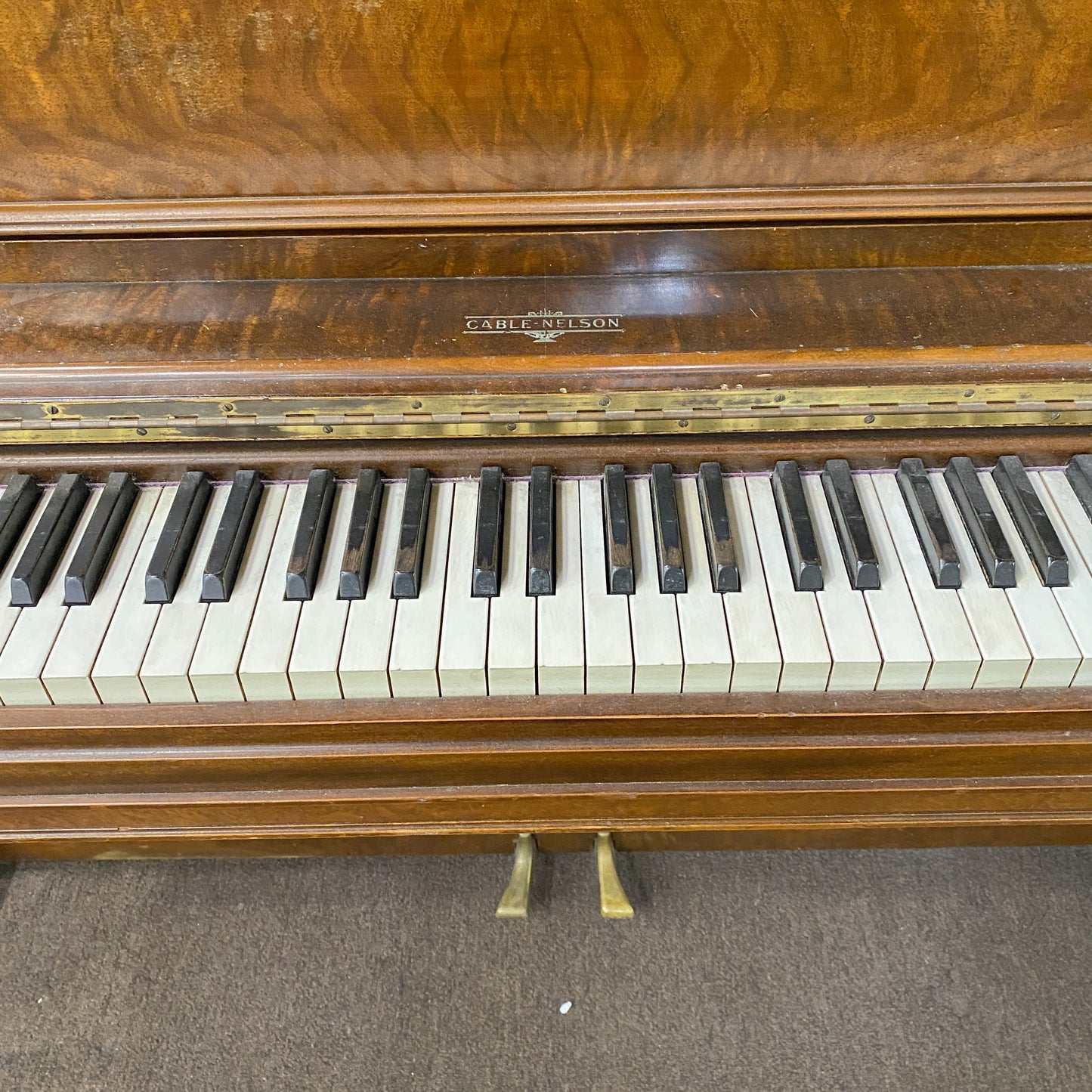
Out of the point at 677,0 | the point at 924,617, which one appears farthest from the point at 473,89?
the point at 924,617

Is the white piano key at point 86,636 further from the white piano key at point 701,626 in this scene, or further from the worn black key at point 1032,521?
the worn black key at point 1032,521

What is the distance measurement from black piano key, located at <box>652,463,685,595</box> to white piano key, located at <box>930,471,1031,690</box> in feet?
1.26

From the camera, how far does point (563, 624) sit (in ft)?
4.07

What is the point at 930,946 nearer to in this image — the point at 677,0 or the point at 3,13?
the point at 677,0

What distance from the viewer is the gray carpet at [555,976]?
1.69 meters

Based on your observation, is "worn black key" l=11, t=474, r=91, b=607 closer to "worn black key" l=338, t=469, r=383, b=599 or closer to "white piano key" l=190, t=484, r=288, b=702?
"white piano key" l=190, t=484, r=288, b=702

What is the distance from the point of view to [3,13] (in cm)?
114

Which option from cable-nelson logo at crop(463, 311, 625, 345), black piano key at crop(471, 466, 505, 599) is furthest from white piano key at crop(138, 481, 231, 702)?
cable-nelson logo at crop(463, 311, 625, 345)

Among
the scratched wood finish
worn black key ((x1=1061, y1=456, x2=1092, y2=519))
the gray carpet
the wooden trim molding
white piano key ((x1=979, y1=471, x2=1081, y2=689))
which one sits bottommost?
the gray carpet

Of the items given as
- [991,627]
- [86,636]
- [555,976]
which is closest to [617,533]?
[991,627]

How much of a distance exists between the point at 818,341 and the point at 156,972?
1703 mm

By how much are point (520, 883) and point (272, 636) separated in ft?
2.69

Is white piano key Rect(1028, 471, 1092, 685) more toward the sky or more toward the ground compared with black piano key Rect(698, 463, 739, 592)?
more toward the ground

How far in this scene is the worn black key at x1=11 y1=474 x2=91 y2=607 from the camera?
127 centimetres
